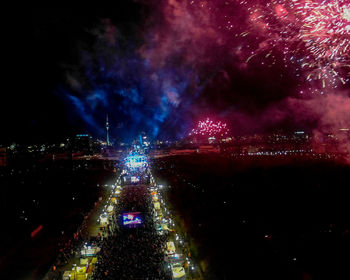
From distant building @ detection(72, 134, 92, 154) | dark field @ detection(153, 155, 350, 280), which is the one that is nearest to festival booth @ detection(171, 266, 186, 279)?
dark field @ detection(153, 155, 350, 280)

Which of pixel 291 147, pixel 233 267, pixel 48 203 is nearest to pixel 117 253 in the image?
pixel 233 267

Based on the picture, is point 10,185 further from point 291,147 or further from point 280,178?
point 291,147

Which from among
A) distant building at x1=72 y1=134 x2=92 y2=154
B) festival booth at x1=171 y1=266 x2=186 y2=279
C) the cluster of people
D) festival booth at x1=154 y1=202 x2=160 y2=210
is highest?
distant building at x1=72 y1=134 x2=92 y2=154

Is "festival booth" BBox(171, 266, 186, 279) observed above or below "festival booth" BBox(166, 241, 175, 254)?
below

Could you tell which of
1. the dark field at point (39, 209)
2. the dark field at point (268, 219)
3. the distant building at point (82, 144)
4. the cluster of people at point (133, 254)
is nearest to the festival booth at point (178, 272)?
the cluster of people at point (133, 254)

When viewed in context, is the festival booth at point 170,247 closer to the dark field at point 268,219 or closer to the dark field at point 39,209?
the dark field at point 268,219

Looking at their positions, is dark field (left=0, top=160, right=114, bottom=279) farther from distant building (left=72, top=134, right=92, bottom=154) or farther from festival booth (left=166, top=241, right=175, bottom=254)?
distant building (left=72, top=134, right=92, bottom=154)

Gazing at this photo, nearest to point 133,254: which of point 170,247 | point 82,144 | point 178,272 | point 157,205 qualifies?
point 170,247
